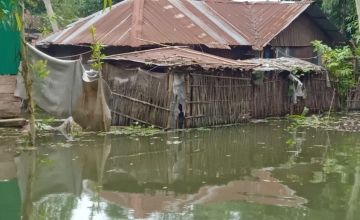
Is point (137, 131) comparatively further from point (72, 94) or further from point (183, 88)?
point (72, 94)

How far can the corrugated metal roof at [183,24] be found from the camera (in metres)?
16.7

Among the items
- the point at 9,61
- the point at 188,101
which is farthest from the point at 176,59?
the point at 9,61

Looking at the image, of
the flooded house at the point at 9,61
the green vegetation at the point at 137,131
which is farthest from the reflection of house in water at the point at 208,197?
the flooded house at the point at 9,61

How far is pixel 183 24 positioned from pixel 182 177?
10.5 metres

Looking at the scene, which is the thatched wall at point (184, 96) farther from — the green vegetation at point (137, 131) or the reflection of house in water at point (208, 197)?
the reflection of house in water at point (208, 197)

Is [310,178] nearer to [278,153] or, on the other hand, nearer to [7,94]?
[278,153]

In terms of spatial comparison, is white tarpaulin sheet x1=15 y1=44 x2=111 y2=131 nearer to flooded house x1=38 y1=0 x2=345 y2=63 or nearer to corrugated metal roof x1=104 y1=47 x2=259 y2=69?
corrugated metal roof x1=104 y1=47 x2=259 y2=69

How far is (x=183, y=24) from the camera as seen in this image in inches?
709

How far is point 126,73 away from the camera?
13.5m

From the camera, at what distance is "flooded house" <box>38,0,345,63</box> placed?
55.1ft

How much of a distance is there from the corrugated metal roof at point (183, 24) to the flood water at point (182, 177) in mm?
5312

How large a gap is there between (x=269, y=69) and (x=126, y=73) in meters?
4.40

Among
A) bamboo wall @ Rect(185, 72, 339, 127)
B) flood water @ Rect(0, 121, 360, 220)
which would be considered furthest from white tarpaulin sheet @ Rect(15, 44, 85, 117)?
bamboo wall @ Rect(185, 72, 339, 127)

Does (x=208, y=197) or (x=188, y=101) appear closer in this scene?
(x=208, y=197)
